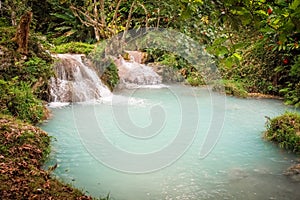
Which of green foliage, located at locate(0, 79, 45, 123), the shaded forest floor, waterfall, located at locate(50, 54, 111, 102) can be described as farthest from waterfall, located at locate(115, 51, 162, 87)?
the shaded forest floor

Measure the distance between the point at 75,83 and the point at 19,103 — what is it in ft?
11.9

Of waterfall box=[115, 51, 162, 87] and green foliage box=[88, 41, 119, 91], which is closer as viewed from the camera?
green foliage box=[88, 41, 119, 91]

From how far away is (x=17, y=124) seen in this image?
4582 mm

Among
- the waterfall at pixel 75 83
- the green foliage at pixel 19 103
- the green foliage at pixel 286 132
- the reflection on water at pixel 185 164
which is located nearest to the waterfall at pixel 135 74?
the waterfall at pixel 75 83

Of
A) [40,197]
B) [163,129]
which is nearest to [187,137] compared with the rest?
[163,129]

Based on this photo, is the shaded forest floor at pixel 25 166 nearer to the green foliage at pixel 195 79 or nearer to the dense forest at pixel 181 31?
the dense forest at pixel 181 31

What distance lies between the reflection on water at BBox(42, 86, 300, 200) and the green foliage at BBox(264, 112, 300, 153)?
0.17 meters

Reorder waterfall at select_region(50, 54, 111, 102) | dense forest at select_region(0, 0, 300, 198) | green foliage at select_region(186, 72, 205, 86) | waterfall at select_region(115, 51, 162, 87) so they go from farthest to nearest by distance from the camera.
A: 1. green foliage at select_region(186, 72, 205, 86)
2. waterfall at select_region(115, 51, 162, 87)
3. waterfall at select_region(50, 54, 111, 102)
4. dense forest at select_region(0, 0, 300, 198)

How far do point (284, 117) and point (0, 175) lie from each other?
4585mm

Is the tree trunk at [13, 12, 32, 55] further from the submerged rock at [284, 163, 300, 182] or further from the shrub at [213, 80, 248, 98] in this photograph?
the shrub at [213, 80, 248, 98]

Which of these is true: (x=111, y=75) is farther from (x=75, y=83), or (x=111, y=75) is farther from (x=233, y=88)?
(x=233, y=88)

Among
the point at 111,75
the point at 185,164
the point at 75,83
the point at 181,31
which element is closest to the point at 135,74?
the point at 111,75

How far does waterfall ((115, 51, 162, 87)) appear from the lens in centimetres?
1204

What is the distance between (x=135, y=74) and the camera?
485 inches
